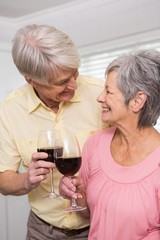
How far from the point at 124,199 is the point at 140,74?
452 mm

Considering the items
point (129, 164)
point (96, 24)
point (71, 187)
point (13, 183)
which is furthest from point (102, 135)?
point (96, 24)

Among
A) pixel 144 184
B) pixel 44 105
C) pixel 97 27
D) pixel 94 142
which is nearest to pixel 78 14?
pixel 97 27

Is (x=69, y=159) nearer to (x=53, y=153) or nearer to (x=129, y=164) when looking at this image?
(x=53, y=153)

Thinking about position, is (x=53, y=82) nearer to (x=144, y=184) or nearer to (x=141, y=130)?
(x=141, y=130)

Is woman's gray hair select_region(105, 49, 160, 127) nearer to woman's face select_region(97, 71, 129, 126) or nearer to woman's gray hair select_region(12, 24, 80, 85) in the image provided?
woman's face select_region(97, 71, 129, 126)

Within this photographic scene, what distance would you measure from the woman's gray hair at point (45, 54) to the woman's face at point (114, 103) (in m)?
0.19

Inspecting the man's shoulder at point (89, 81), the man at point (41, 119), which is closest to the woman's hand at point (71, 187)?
the man at point (41, 119)

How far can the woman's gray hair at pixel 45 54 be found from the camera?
1514mm

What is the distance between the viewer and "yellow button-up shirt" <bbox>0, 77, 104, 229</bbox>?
1706 mm

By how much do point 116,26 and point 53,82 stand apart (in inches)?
53.2

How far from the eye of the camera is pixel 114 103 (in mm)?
1429

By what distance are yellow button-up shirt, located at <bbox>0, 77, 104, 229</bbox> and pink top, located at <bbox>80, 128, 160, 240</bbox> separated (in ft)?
0.78

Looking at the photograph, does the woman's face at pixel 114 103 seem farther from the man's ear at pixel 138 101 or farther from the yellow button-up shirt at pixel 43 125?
the yellow button-up shirt at pixel 43 125

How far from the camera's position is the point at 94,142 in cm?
160
